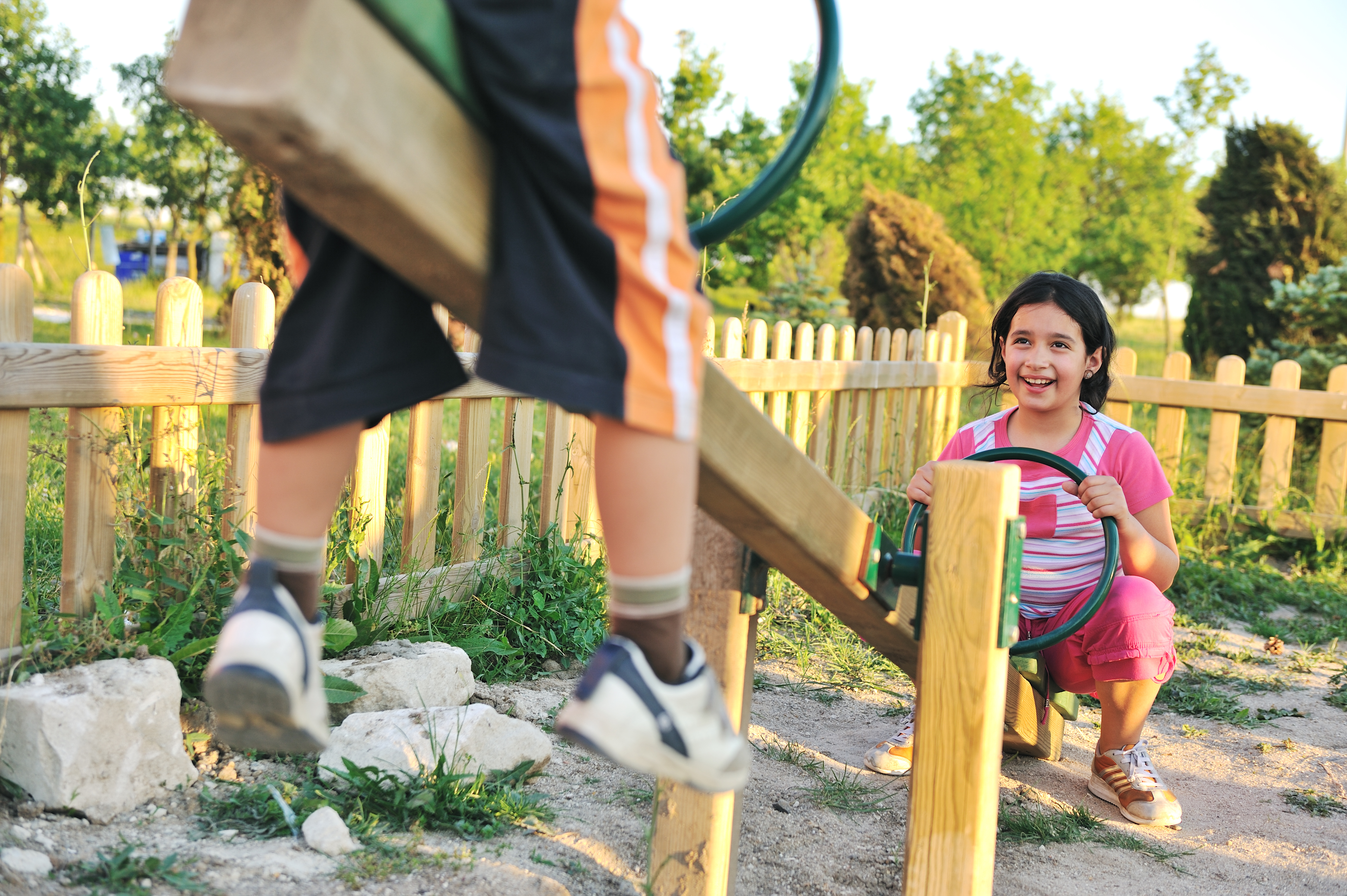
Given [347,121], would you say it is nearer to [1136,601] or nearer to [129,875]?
[129,875]

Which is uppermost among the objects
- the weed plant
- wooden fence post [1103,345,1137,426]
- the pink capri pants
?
wooden fence post [1103,345,1137,426]

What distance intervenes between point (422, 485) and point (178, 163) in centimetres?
1974

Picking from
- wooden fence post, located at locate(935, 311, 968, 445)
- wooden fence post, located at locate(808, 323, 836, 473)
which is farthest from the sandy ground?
wooden fence post, located at locate(935, 311, 968, 445)

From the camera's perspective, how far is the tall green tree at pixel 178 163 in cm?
1912

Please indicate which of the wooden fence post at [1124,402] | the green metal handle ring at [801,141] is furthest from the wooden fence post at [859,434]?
the green metal handle ring at [801,141]

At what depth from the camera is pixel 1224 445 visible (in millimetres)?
5805

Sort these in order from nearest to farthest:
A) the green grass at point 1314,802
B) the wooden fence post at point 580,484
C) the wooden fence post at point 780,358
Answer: the green grass at point 1314,802, the wooden fence post at point 580,484, the wooden fence post at point 780,358

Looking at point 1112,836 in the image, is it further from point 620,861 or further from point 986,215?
point 986,215

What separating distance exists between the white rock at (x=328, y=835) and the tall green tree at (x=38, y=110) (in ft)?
57.5

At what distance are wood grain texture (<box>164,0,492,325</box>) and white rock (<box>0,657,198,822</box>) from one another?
59.0 inches

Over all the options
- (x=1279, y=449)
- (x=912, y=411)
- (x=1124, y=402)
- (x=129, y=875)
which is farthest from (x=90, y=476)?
(x=1279, y=449)

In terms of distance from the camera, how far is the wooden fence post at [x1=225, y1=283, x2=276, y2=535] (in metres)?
2.54

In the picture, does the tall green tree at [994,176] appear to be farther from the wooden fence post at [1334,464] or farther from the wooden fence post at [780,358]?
the wooden fence post at [780,358]

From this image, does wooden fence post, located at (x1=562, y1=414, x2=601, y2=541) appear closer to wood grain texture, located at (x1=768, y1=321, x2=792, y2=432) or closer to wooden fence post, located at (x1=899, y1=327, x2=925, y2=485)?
wood grain texture, located at (x1=768, y1=321, x2=792, y2=432)
